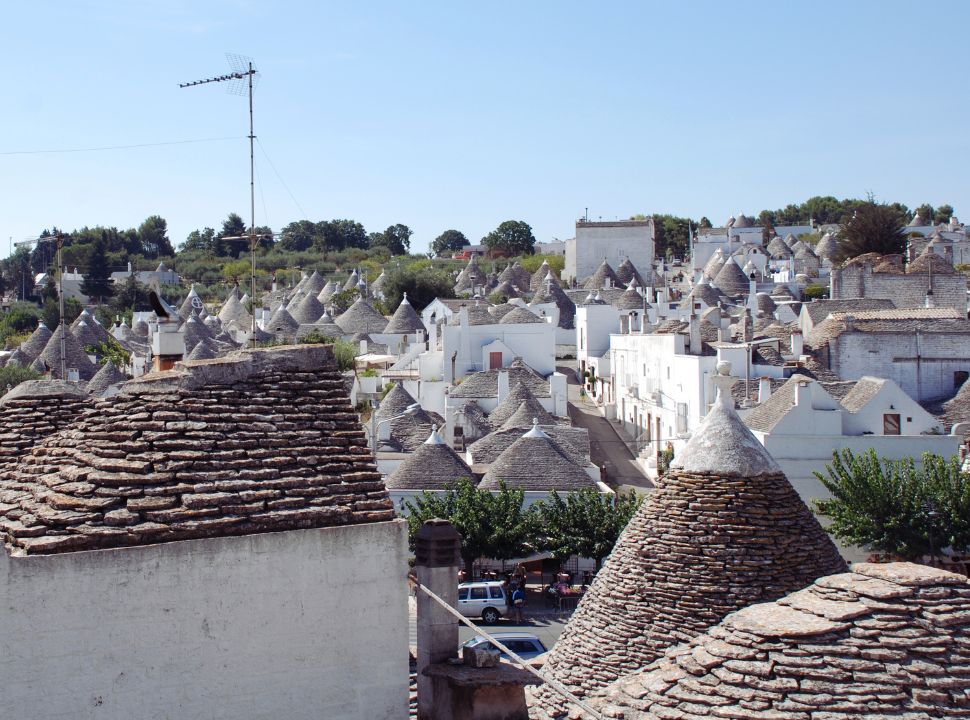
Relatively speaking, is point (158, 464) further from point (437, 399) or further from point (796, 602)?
point (437, 399)

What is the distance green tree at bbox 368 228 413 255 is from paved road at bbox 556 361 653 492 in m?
72.9

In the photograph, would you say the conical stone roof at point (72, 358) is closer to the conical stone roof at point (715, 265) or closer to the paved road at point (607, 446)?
the paved road at point (607, 446)

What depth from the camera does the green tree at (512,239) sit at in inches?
4203

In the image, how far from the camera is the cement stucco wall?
257 inches

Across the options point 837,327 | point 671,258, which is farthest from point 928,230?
point 837,327

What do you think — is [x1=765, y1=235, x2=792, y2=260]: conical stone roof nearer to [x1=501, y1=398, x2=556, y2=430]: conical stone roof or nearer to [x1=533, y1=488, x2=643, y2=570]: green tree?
[x1=501, y1=398, x2=556, y2=430]: conical stone roof

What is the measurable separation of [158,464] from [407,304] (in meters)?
53.0

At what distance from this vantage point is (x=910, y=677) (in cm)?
800

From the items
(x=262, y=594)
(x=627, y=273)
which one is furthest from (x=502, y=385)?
(x=627, y=273)

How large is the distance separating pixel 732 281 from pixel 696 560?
55759 millimetres

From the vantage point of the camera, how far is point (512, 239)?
10794 cm

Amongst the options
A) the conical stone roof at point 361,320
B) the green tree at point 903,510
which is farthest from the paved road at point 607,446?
the conical stone roof at point 361,320

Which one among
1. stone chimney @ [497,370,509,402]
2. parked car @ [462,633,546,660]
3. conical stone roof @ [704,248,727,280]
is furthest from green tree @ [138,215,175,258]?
parked car @ [462,633,546,660]

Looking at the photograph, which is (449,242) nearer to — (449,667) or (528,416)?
(528,416)
